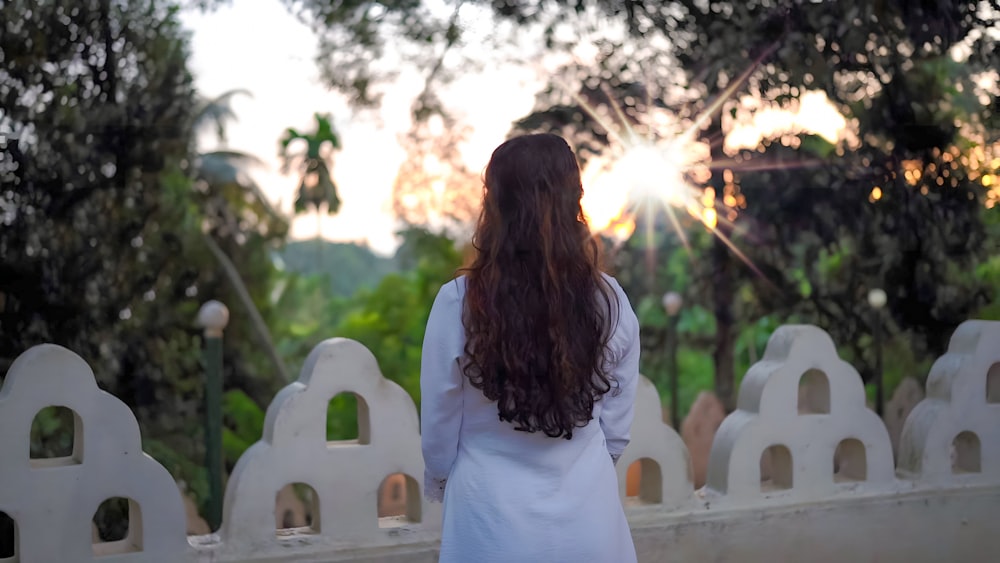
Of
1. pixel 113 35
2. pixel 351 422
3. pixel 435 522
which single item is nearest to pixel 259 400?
pixel 351 422

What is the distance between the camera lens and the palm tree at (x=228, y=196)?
55.1 ft

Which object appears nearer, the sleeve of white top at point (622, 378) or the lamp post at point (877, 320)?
the sleeve of white top at point (622, 378)

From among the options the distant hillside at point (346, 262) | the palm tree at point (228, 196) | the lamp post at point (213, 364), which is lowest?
the lamp post at point (213, 364)

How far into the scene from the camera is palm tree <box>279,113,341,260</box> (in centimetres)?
2802

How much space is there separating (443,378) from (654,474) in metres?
1.68

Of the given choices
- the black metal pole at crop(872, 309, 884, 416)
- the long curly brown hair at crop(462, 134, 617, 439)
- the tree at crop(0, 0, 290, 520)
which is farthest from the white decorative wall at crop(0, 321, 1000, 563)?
the black metal pole at crop(872, 309, 884, 416)

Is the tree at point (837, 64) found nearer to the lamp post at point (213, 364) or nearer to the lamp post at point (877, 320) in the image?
the lamp post at point (877, 320)

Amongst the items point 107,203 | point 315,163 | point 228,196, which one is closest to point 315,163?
point 315,163

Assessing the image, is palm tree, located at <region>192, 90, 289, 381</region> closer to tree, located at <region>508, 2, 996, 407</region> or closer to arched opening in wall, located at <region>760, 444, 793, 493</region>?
tree, located at <region>508, 2, 996, 407</region>

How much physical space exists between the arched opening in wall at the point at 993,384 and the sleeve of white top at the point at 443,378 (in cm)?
268

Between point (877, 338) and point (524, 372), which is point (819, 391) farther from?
point (877, 338)

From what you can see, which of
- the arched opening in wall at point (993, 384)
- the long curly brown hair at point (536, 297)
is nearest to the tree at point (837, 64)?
the arched opening in wall at point (993, 384)

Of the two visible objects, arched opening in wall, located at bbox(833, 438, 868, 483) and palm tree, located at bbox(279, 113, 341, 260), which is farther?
palm tree, located at bbox(279, 113, 341, 260)

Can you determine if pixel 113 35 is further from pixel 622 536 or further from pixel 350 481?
pixel 622 536
